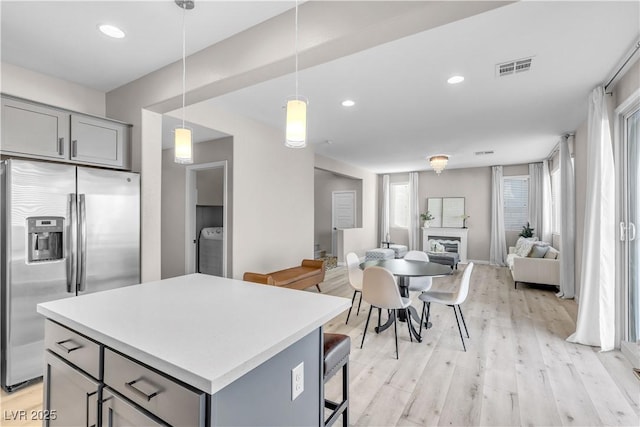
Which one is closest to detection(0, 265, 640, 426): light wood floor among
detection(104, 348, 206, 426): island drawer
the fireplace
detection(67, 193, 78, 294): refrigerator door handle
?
detection(67, 193, 78, 294): refrigerator door handle

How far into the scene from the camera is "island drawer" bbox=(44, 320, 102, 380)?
1.18m

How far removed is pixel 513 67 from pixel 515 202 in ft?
19.7

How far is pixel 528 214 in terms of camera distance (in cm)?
Result: 739

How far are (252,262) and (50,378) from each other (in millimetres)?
2676

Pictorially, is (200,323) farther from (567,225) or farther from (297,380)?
(567,225)

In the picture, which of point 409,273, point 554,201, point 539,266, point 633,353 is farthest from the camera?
point 554,201

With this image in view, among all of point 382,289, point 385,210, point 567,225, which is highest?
point 385,210

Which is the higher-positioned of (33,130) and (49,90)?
(49,90)

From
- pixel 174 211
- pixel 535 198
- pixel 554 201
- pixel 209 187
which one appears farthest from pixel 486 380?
pixel 535 198

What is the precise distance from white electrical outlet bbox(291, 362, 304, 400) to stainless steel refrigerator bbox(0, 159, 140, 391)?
2278mm

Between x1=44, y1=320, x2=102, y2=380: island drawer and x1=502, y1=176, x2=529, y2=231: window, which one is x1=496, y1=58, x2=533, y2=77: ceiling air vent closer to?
x1=44, y1=320, x2=102, y2=380: island drawer

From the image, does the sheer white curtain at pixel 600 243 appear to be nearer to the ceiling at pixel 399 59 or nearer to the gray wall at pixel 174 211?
the ceiling at pixel 399 59

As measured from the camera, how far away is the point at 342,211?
886cm

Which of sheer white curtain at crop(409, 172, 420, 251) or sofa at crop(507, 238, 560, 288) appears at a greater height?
sheer white curtain at crop(409, 172, 420, 251)
